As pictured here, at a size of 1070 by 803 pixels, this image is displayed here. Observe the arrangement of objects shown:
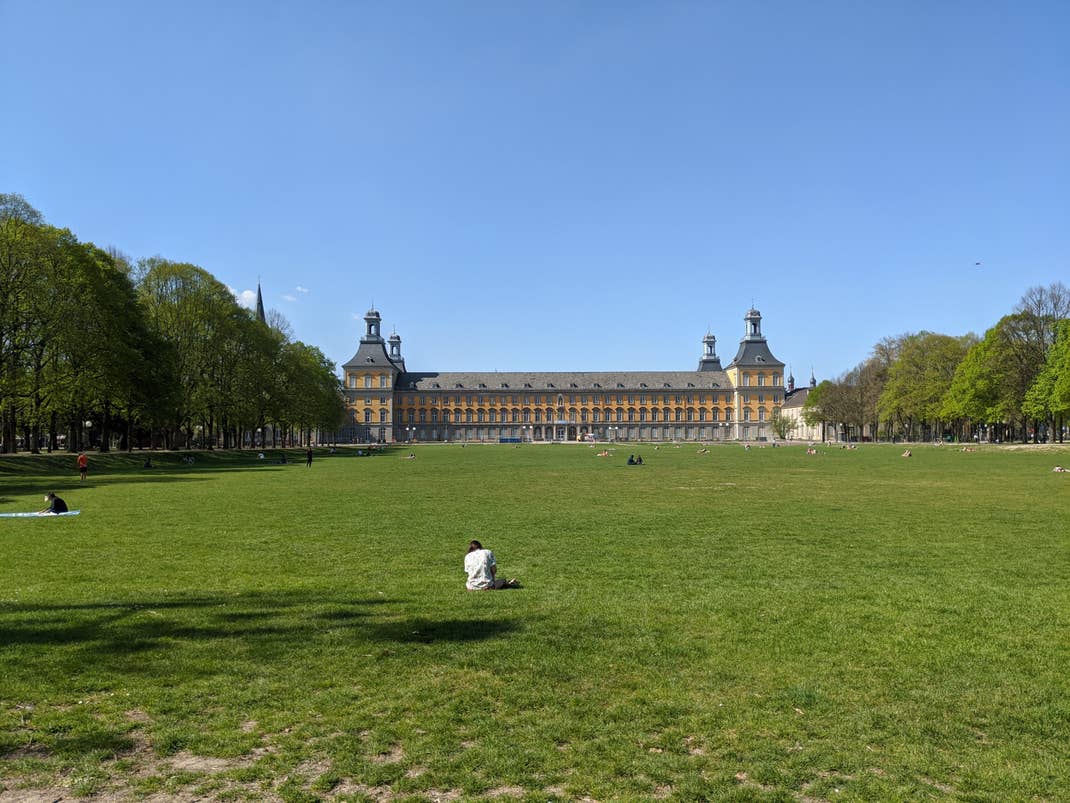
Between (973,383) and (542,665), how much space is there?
74975mm

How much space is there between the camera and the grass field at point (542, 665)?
496cm

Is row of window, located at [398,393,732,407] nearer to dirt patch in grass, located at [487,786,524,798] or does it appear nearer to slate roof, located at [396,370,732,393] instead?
slate roof, located at [396,370,732,393]

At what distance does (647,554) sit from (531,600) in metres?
3.80

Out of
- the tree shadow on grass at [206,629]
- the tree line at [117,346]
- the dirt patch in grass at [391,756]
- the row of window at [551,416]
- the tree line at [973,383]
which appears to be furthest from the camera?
the row of window at [551,416]

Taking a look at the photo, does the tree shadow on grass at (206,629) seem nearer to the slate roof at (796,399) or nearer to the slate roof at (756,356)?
the slate roof at (756,356)

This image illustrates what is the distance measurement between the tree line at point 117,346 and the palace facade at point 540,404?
236ft

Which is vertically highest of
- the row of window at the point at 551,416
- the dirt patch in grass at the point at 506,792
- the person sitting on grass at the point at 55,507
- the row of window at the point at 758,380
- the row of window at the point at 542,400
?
the row of window at the point at 758,380

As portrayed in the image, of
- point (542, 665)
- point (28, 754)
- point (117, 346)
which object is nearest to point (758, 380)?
point (117, 346)

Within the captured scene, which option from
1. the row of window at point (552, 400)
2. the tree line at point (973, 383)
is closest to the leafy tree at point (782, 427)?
the tree line at point (973, 383)

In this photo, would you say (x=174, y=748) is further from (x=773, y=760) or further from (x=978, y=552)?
(x=978, y=552)

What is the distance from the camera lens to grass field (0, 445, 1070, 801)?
4.96m

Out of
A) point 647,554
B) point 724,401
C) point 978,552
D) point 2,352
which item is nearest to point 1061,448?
point 978,552

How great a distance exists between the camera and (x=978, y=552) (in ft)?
42.3

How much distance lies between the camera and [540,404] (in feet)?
481
